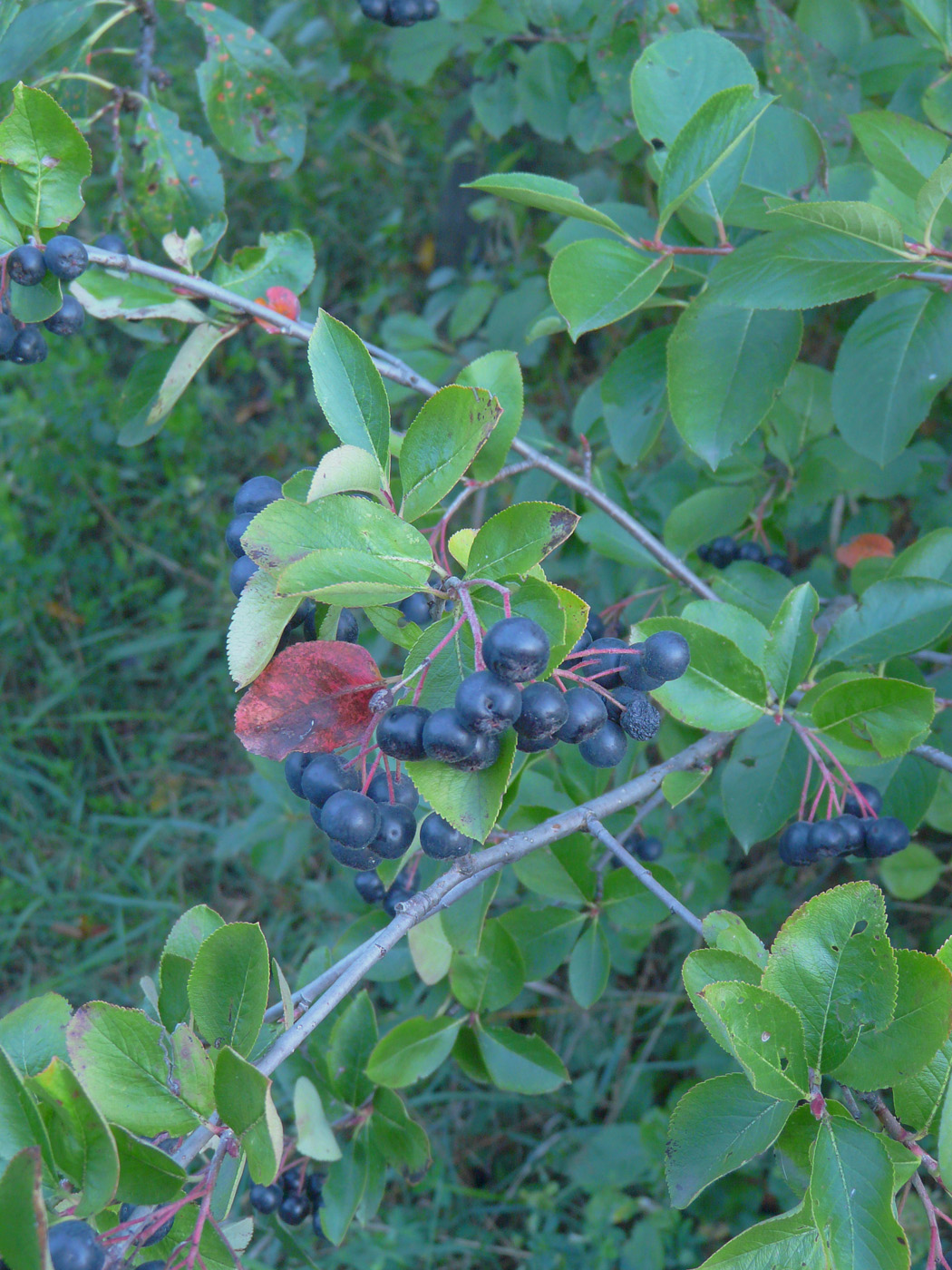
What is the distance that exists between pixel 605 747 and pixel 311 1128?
644mm

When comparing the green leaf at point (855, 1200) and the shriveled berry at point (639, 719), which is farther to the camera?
the shriveled berry at point (639, 719)

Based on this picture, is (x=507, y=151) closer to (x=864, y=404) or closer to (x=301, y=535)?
(x=864, y=404)

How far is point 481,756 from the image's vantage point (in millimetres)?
950

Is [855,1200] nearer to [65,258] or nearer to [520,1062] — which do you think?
[520,1062]

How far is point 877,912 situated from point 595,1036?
223 centimetres

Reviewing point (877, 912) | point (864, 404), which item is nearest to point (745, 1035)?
point (877, 912)

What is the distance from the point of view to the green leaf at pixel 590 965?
72.6 inches

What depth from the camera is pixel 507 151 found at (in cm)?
355

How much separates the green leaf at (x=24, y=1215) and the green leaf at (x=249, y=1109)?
→ 169 millimetres

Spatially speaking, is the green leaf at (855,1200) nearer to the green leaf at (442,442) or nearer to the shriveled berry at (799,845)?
the shriveled berry at (799,845)

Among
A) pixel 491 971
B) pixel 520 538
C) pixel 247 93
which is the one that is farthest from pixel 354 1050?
→ pixel 247 93

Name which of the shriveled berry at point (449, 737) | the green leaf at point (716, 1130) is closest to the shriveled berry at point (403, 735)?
the shriveled berry at point (449, 737)

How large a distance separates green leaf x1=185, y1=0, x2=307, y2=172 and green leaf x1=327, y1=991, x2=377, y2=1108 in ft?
5.94

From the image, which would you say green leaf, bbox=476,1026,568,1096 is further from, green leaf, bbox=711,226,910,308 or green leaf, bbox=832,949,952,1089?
green leaf, bbox=711,226,910,308
